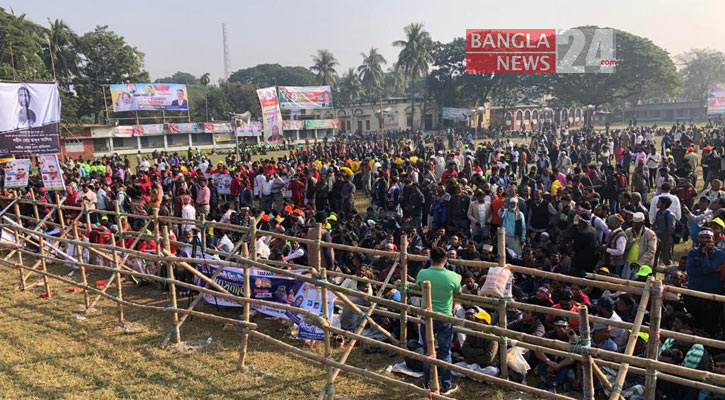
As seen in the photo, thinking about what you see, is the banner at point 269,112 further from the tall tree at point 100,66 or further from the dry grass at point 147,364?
the tall tree at point 100,66

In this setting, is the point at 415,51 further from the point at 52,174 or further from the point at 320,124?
the point at 52,174

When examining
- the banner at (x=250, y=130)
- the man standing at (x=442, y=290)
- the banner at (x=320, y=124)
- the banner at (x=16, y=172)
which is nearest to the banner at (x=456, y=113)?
the banner at (x=320, y=124)

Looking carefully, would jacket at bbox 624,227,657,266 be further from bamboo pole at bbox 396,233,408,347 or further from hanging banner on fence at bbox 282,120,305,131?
hanging banner on fence at bbox 282,120,305,131

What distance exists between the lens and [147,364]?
6938mm

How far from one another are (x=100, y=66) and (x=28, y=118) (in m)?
51.8

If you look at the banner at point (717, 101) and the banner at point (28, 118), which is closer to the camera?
the banner at point (28, 118)

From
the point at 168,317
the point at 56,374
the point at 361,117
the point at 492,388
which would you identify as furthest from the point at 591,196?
the point at 361,117

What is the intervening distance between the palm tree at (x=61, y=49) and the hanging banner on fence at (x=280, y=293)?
54825 millimetres

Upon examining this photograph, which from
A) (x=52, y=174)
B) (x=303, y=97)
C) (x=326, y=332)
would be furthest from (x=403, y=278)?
(x=303, y=97)

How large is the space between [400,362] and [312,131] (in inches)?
2131

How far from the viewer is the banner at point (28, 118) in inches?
426

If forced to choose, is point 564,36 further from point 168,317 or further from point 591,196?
point 168,317

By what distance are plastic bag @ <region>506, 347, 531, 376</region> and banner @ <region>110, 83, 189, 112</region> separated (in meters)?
48.9

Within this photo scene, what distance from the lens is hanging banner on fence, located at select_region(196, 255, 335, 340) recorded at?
7.28 metres
